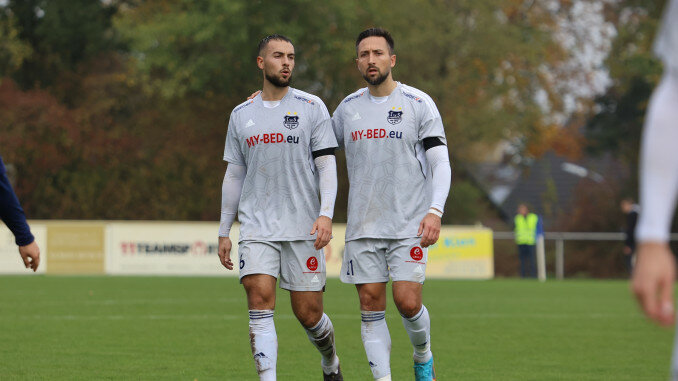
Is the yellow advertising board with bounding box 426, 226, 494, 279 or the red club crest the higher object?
the red club crest

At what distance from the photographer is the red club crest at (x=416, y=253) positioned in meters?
7.38

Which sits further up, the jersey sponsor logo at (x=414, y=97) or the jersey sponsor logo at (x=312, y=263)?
the jersey sponsor logo at (x=414, y=97)

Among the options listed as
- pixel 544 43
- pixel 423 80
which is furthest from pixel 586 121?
pixel 423 80

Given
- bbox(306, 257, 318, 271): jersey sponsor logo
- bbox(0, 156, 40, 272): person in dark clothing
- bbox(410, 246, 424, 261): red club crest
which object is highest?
bbox(0, 156, 40, 272): person in dark clothing

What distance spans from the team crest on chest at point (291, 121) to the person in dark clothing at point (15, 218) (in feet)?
6.01

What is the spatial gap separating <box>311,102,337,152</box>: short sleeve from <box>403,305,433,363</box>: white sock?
1249 mm

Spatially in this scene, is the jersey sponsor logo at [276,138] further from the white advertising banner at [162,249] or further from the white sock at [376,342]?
the white advertising banner at [162,249]

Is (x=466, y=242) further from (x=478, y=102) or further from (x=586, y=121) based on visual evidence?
(x=586, y=121)

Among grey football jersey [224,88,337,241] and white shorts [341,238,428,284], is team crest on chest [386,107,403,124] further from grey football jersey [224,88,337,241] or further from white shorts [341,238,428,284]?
white shorts [341,238,428,284]

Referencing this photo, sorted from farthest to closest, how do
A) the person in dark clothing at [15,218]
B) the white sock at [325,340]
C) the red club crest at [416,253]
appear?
1. the white sock at [325,340]
2. the red club crest at [416,253]
3. the person in dark clothing at [15,218]

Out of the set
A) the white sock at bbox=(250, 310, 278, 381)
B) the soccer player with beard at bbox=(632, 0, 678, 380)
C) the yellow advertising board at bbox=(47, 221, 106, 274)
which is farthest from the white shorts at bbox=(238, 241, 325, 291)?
the yellow advertising board at bbox=(47, 221, 106, 274)

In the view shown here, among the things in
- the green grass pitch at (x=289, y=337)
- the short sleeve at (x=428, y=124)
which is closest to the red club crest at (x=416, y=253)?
the short sleeve at (x=428, y=124)

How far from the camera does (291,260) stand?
7422 millimetres

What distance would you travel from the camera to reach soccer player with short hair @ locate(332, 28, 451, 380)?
7.36 metres
